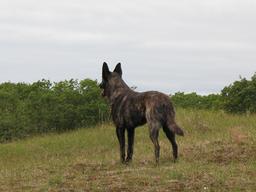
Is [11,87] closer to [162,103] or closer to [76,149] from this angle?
[76,149]

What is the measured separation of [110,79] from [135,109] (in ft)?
4.49

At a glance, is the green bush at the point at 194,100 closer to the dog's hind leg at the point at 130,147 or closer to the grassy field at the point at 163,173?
the grassy field at the point at 163,173

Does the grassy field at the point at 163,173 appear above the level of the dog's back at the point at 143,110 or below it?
below

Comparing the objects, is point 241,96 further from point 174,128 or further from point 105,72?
point 174,128

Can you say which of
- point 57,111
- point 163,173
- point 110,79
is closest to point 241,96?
point 57,111

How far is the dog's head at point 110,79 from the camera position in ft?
44.5

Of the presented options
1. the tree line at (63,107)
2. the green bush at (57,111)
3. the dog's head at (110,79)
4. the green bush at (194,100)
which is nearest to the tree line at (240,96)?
the tree line at (63,107)

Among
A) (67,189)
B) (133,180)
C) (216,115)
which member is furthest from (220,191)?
(216,115)

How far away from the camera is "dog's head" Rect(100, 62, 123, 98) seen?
13.6 m

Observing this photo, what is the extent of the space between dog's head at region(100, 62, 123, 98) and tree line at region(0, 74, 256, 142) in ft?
58.7

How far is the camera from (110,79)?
13.7 m

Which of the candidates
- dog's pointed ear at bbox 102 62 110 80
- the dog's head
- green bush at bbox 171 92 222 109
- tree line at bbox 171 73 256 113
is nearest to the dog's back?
the dog's head

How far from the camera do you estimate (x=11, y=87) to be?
126 feet

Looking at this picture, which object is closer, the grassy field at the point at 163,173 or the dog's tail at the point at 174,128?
the grassy field at the point at 163,173
